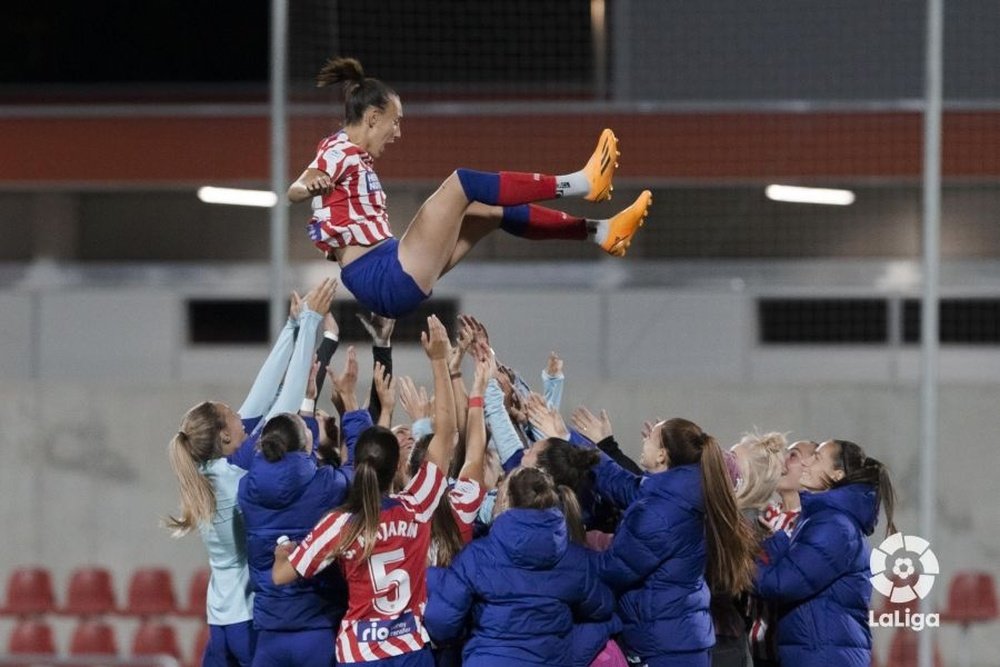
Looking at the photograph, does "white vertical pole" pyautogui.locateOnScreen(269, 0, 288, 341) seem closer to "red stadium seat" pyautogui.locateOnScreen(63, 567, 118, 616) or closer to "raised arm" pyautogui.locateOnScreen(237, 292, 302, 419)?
"raised arm" pyautogui.locateOnScreen(237, 292, 302, 419)

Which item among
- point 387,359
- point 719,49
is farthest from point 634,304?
point 387,359

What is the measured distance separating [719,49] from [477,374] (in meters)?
4.28

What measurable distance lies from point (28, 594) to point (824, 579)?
16.9 feet

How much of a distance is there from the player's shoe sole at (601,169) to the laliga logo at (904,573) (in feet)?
7.86

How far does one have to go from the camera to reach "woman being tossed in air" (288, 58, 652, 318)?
173 inches

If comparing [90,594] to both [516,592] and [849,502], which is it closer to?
[516,592]

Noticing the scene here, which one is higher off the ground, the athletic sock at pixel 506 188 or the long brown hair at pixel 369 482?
the athletic sock at pixel 506 188

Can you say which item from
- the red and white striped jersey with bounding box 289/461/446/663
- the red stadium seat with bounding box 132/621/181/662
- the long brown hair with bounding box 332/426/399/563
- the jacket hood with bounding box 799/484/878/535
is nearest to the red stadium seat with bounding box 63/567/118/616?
the red stadium seat with bounding box 132/621/181/662

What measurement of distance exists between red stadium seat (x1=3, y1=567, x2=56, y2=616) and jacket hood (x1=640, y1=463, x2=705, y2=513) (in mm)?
5024

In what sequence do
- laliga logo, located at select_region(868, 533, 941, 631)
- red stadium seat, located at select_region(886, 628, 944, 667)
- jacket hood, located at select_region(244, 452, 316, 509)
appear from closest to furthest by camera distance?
1. jacket hood, located at select_region(244, 452, 316, 509)
2. laliga logo, located at select_region(868, 533, 941, 631)
3. red stadium seat, located at select_region(886, 628, 944, 667)

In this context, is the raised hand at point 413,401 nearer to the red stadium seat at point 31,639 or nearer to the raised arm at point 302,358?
the raised arm at point 302,358

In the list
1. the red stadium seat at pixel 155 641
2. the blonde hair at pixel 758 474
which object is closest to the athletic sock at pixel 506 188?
the blonde hair at pixel 758 474

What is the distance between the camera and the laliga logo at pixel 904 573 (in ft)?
20.5

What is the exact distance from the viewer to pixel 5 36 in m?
11.1
